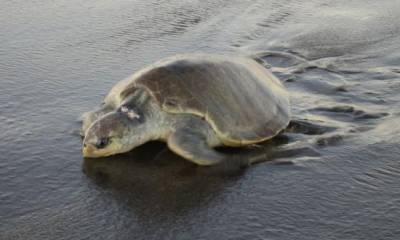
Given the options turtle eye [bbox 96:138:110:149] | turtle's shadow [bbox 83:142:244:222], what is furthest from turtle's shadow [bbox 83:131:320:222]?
turtle eye [bbox 96:138:110:149]

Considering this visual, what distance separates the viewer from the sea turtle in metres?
3.87

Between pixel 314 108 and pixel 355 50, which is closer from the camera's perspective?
pixel 314 108

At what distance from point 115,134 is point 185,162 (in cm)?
53

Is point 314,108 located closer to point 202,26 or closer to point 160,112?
point 160,112

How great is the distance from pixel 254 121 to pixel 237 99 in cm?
22

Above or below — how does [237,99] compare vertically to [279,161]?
above

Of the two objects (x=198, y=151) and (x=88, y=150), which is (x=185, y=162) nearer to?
(x=198, y=151)

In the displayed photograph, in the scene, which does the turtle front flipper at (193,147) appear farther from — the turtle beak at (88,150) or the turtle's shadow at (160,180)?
the turtle beak at (88,150)

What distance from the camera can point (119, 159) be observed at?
154 inches

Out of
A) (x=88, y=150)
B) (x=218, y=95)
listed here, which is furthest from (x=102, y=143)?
(x=218, y=95)

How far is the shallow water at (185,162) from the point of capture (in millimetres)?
3105

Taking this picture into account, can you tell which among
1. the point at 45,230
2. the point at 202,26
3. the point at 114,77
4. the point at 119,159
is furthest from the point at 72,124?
the point at 202,26

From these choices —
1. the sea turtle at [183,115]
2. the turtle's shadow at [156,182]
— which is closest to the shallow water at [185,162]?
the turtle's shadow at [156,182]

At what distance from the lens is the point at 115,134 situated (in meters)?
3.84
